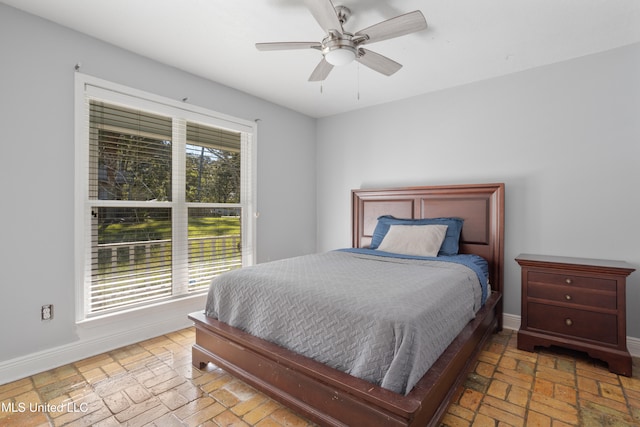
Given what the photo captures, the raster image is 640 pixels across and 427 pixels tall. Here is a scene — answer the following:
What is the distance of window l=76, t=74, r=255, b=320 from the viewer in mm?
2473

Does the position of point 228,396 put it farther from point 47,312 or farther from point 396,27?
point 396,27

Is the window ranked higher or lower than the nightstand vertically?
higher

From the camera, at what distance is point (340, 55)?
190 cm

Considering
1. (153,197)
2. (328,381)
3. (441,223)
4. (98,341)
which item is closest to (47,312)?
(98,341)

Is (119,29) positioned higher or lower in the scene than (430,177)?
higher

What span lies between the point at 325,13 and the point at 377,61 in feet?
2.09

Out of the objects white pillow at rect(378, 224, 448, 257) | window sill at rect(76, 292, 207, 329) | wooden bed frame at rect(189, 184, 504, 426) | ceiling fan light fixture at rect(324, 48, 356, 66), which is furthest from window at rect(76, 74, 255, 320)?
ceiling fan light fixture at rect(324, 48, 356, 66)

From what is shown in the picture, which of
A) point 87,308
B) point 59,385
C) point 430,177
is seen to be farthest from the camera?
point 430,177

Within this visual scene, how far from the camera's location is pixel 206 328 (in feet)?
7.06

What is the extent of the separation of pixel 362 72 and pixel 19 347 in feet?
11.5

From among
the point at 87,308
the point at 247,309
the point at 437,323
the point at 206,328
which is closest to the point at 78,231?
the point at 87,308

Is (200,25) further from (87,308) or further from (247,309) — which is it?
(87,308)

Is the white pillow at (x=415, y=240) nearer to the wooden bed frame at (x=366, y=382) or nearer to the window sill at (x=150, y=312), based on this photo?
the wooden bed frame at (x=366, y=382)

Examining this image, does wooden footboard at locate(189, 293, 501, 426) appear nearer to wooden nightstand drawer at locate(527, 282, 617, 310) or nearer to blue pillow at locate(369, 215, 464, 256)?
wooden nightstand drawer at locate(527, 282, 617, 310)
